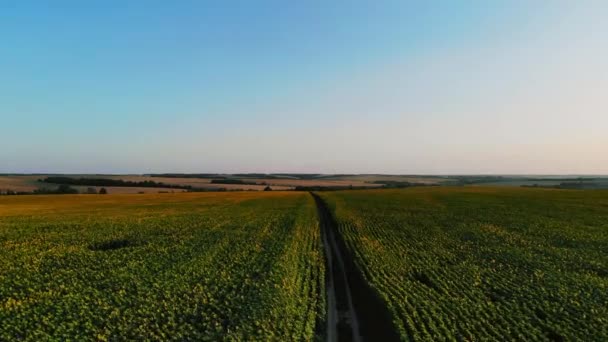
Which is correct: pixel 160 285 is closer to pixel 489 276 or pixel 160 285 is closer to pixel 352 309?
pixel 352 309

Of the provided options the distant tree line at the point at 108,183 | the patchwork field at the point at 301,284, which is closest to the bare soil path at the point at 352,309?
the patchwork field at the point at 301,284

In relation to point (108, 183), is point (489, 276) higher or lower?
lower

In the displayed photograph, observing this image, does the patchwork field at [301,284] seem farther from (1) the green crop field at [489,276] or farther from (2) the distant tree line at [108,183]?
(2) the distant tree line at [108,183]

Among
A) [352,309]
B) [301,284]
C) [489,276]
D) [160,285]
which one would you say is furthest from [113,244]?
[489,276]

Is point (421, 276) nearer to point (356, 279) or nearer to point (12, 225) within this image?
point (356, 279)

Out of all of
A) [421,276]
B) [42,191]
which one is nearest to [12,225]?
[421,276]

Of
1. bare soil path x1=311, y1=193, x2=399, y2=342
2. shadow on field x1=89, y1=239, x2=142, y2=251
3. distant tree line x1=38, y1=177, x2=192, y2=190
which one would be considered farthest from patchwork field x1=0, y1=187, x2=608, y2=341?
distant tree line x1=38, y1=177, x2=192, y2=190
